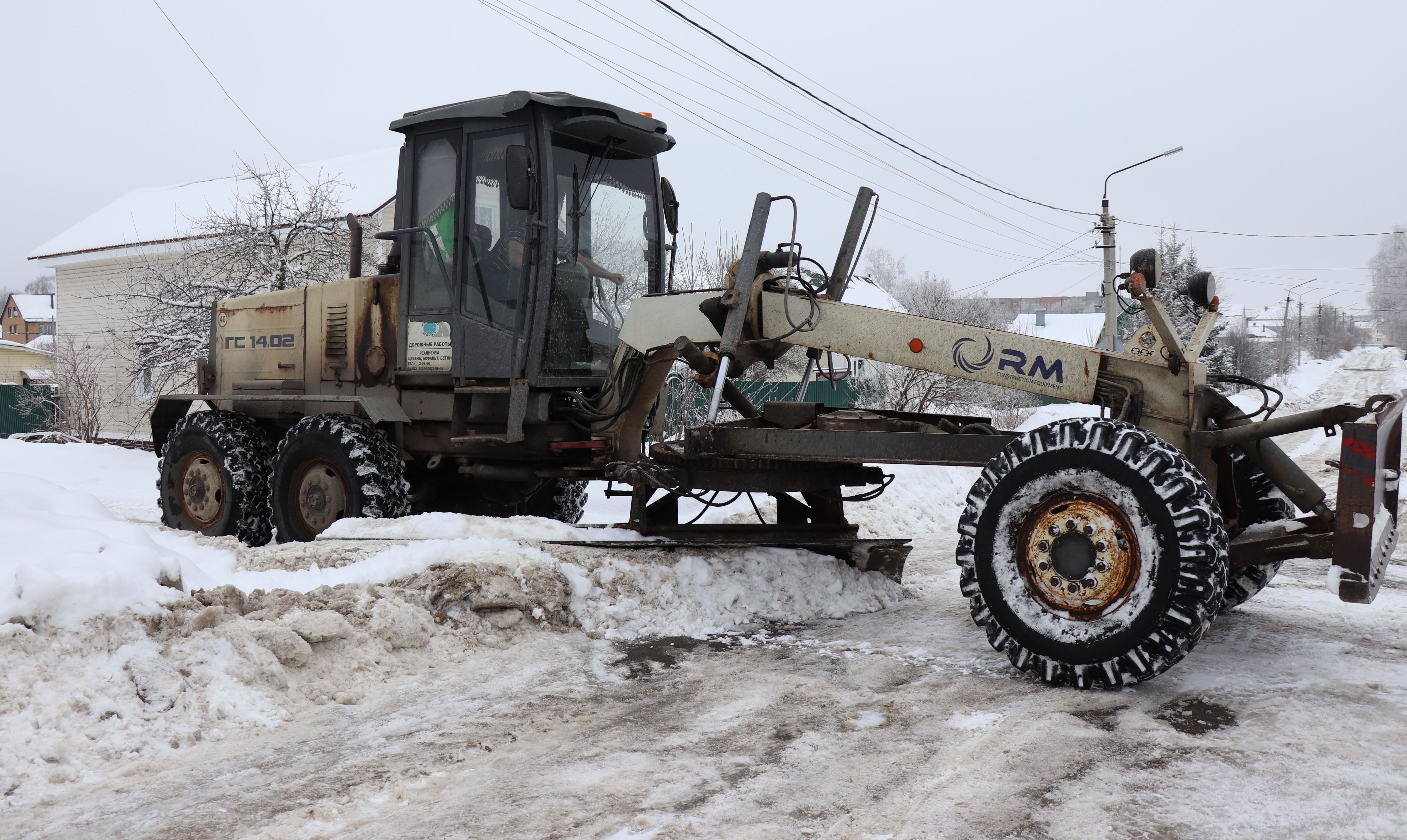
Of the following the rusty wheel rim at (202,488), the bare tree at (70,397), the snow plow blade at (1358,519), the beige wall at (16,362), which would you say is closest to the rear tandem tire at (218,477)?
the rusty wheel rim at (202,488)

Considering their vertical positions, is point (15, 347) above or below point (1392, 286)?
below

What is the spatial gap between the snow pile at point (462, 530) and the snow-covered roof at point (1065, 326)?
38290mm

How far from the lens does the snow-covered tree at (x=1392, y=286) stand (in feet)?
248

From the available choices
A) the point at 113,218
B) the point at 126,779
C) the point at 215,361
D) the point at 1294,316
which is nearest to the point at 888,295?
the point at 113,218

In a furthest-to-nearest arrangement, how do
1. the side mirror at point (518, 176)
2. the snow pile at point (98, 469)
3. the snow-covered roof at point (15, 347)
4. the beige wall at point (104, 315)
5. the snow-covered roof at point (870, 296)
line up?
the snow-covered roof at point (15, 347)
the snow-covered roof at point (870, 296)
the beige wall at point (104, 315)
the snow pile at point (98, 469)
the side mirror at point (518, 176)

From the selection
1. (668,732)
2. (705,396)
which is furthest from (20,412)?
(668,732)

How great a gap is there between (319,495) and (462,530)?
6.06 feet

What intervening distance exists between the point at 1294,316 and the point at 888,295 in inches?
2819

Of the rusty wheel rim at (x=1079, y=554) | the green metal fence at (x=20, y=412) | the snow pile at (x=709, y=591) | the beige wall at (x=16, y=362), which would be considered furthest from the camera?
the beige wall at (x=16, y=362)

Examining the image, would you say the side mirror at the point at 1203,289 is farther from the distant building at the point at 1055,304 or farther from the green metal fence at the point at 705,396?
the distant building at the point at 1055,304

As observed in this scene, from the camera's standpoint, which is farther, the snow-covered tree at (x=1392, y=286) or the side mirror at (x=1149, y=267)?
the snow-covered tree at (x=1392, y=286)

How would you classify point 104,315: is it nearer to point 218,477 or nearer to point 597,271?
point 218,477

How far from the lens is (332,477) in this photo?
7.23m

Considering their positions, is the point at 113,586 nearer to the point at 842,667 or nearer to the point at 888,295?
the point at 842,667
